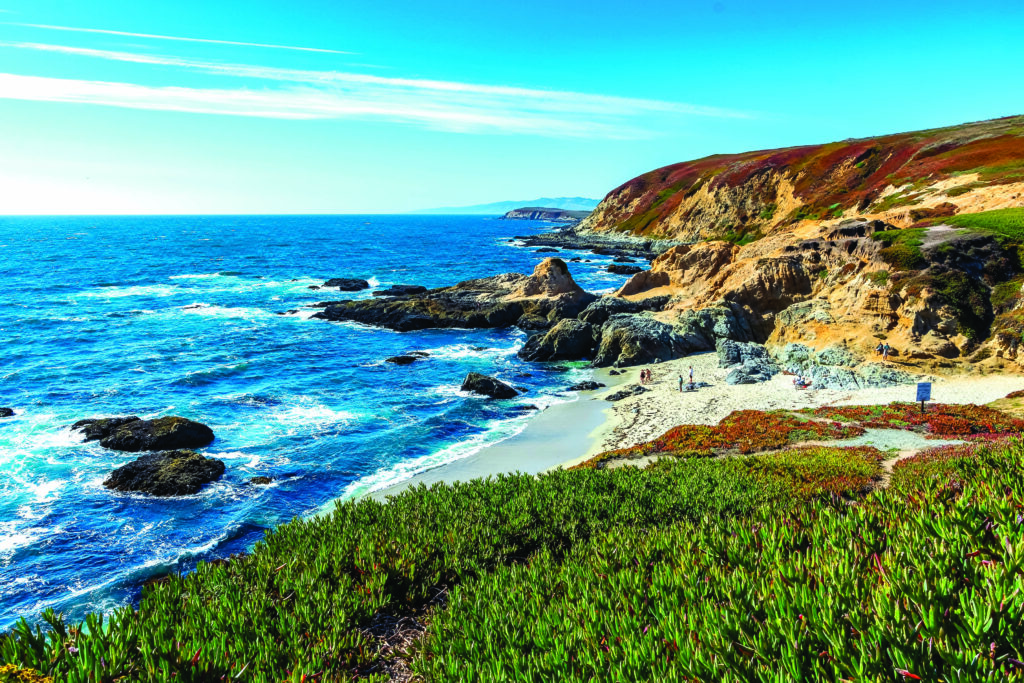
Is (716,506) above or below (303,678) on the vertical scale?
below

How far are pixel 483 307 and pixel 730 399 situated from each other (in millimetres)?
29440

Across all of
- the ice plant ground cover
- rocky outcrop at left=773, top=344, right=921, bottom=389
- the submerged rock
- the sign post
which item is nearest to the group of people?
rocky outcrop at left=773, top=344, right=921, bottom=389

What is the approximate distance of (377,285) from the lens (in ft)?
244

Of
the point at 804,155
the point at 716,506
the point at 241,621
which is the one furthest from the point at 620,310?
the point at 804,155

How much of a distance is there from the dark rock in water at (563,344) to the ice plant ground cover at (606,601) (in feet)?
100

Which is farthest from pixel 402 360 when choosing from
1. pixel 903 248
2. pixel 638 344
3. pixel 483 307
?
pixel 903 248

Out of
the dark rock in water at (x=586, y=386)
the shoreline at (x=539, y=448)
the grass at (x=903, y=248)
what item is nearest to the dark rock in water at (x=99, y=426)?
the shoreline at (x=539, y=448)

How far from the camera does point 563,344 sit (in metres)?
41.5

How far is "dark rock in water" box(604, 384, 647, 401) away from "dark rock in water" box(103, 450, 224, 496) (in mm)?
19822

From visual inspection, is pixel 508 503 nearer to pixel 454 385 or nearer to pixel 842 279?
pixel 454 385

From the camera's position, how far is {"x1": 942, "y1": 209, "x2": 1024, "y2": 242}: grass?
113 feet

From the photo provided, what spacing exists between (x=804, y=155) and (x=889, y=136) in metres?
14.1

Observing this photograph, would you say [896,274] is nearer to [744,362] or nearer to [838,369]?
[838,369]

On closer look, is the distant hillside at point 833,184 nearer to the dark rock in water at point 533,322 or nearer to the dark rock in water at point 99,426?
the dark rock in water at point 533,322
